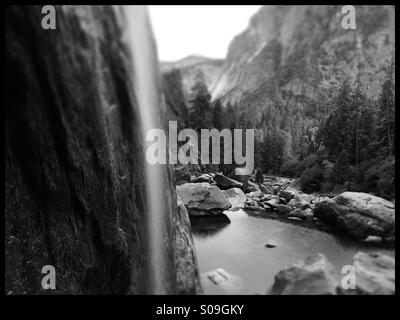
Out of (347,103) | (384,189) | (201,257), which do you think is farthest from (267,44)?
(201,257)

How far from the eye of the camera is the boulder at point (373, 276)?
6.96m

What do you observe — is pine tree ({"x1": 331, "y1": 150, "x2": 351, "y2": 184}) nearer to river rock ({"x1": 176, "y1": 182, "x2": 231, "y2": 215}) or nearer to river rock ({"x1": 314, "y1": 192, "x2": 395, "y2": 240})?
river rock ({"x1": 314, "y1": 192, "x2": 395, "y2": 240})

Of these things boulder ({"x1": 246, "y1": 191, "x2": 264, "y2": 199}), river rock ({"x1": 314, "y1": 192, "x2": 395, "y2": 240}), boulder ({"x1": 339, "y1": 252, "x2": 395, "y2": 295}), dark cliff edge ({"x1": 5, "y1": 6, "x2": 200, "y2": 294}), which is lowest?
boulder ({"x1": 246, "y1": 191, "x2": 264, "y2": 199})

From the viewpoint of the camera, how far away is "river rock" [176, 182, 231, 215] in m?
21.1

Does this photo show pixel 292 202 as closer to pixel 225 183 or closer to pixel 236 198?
pixel 236 198

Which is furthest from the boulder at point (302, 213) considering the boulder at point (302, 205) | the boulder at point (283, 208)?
the boulder at point (283, 208)

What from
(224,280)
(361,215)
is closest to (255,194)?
(361,215)

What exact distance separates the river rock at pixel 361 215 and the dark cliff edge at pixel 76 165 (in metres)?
9.08

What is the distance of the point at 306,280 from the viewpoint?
7.14 meters

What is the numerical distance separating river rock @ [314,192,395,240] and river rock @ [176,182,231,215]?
23.7ft

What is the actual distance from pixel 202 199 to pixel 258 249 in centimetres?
850

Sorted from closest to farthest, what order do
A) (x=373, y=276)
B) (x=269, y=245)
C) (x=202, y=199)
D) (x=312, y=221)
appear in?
1. (x=373, y=276)
2. (x=269, y=245)
3. (x=312, y=221)
4. (x=202, y=199)

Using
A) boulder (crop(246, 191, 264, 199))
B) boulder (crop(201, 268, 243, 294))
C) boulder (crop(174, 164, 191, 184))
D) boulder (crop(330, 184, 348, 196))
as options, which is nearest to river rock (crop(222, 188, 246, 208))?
boulder (crop(246, 191, 264, 199))

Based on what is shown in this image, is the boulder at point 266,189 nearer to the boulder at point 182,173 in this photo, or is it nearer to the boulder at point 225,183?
the boulder at point 225,183
